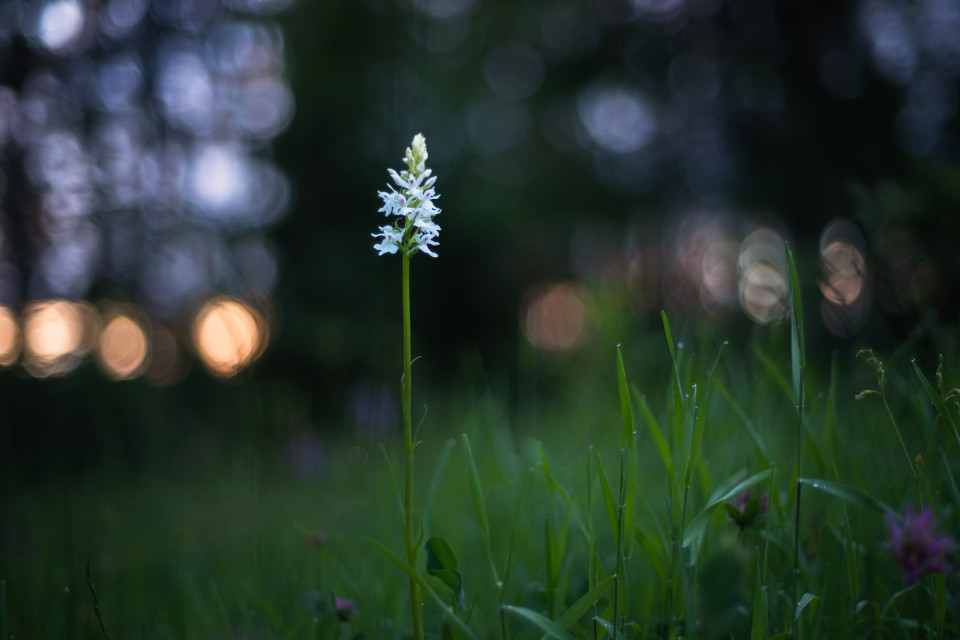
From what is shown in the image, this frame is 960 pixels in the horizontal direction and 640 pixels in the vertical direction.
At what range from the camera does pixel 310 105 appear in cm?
593

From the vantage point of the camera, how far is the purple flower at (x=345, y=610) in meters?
1.21

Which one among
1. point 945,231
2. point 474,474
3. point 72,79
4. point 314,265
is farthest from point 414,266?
point 474,474

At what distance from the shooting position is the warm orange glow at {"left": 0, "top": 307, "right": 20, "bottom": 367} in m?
4.57

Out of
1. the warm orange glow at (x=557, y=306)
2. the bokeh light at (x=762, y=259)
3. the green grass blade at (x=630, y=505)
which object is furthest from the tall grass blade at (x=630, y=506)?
the warm orange glow at (x=557, y=306)

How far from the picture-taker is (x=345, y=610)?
1.21 metres

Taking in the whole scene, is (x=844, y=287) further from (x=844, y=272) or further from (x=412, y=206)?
(x=412, y=206)

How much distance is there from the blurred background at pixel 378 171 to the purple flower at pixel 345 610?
8.54ft

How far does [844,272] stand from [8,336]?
6.04 metres

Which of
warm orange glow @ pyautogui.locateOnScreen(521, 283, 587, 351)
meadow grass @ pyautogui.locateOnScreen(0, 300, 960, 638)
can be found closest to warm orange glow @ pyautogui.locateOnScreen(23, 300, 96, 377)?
meadow grass @ pyautogui.locateOnScreen(0, 300, 960, 638)

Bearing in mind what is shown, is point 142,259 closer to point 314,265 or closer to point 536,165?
point 314,265

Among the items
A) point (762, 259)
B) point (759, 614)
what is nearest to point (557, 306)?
point (762, 259)

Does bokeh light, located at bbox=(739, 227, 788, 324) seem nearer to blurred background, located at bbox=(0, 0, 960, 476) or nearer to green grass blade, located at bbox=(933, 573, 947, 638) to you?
blurred background, located at bbox=(0, 0, 960, 476)

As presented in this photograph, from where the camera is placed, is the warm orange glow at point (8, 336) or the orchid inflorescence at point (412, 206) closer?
the orchid inflorescence at point (412, 206)

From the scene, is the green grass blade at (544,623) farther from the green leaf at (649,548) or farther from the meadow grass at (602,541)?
the green leaf at (649,548)
